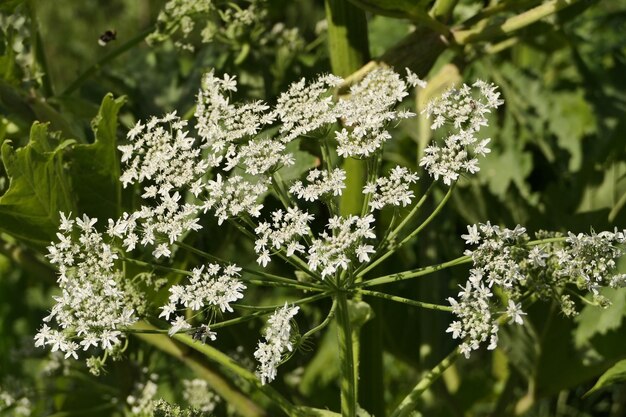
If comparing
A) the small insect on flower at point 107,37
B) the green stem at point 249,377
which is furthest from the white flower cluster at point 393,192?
the small insect on flower at point 107,37

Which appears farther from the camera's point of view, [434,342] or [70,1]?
[70,1]

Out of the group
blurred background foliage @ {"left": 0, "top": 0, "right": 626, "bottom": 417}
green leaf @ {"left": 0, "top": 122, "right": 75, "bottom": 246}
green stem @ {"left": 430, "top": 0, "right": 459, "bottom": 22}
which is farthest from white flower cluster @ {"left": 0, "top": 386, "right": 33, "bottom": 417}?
green stem @ {"left": 430, "top": 0, "right": 459, "bottom": 22}

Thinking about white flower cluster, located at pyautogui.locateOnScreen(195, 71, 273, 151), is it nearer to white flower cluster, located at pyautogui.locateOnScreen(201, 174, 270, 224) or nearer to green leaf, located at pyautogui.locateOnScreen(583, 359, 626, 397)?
white flower cluster, located at pyautogui.locateOnScreen(201, 174, 270, 224)

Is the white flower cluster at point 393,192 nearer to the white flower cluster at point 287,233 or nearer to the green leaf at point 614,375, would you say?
the white flower cluster at point 287,233

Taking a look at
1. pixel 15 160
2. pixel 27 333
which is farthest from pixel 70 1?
pixel 15 160

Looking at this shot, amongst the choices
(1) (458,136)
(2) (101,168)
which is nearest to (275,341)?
(1) (458,136)

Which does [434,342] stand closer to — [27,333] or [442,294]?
[442,294]
